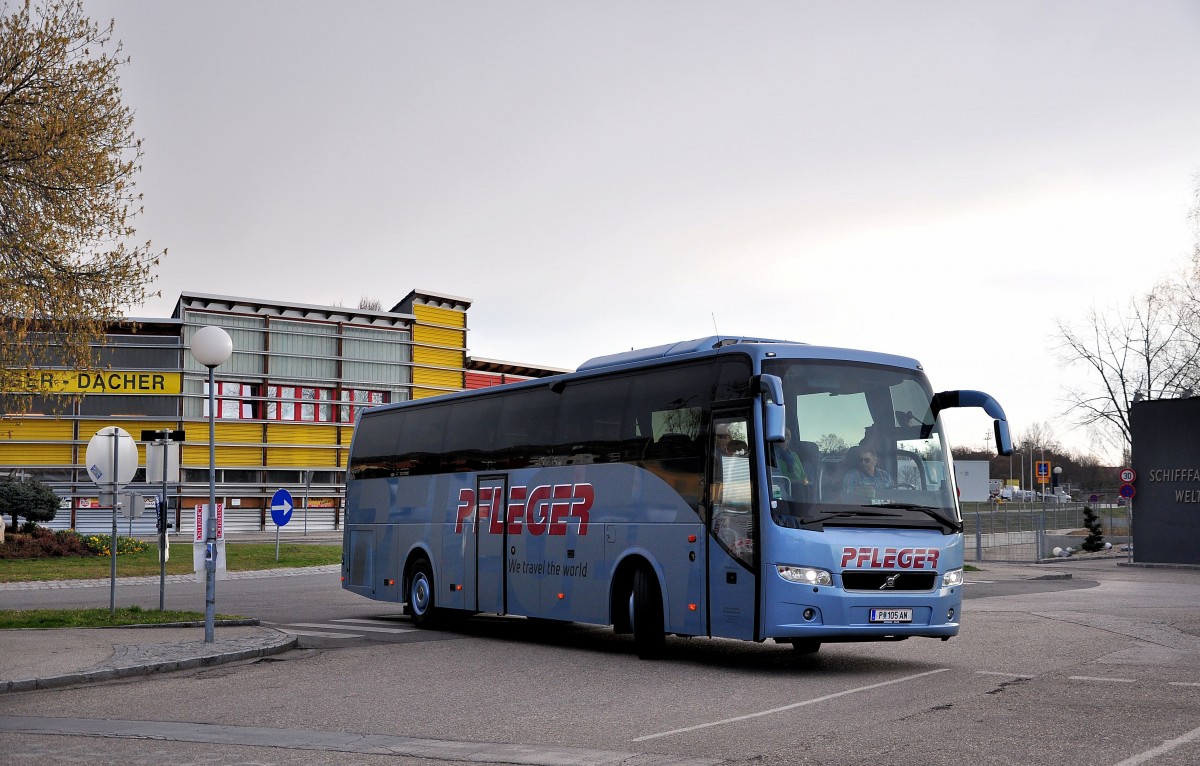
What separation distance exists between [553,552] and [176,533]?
4263 centimetres

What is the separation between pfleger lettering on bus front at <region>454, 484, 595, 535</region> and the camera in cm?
A: 1526

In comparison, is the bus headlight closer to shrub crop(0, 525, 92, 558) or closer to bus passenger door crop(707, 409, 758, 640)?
bus passenger door crop(707, 409, 758, 640)

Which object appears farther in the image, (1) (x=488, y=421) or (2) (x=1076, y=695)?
(1) (x=488, y=421)

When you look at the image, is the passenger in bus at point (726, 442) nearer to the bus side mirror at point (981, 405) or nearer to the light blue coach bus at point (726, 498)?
the light blue coach bus at point (726, 498)

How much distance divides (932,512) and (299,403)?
157 ft

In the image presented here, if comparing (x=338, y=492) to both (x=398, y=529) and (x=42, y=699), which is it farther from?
(x=42, y=699)

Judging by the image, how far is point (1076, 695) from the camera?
10.3 metres

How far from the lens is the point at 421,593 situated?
61.5 feet

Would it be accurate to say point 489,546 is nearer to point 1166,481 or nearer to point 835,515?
point 835,515

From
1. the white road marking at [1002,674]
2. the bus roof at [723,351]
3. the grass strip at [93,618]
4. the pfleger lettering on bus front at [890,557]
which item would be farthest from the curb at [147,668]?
the white road marking at [1002,674]

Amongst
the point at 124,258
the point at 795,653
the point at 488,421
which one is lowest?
the point at 795,653

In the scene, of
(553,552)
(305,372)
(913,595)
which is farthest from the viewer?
(305,372)

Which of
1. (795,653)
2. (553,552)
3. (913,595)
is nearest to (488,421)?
(553,552)

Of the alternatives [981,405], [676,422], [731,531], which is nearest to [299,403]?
[676,422]
